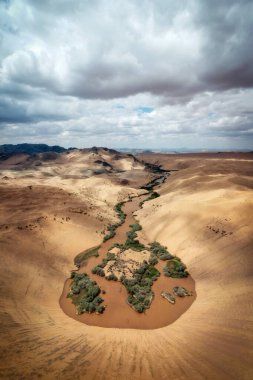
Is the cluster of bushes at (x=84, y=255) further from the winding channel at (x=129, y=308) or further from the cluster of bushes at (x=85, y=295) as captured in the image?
the cluster of bushes at (x=85, y=295)

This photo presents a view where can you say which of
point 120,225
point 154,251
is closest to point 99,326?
point 154,251

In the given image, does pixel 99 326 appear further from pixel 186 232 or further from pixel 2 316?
pixel 186 232

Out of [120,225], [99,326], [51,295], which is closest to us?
[99,326]

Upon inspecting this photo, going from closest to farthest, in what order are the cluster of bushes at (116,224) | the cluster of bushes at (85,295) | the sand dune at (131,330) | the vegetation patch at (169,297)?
1. the sand dune at (131,330)
2. the cluster of bushes at (85,295)
3. the vegetation patch at (169,297)
4. the cluster of bushes at (116,224)

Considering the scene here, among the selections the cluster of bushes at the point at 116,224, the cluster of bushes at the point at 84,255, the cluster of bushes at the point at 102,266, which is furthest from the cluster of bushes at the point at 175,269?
the cluster of bushes at the point at 116,224

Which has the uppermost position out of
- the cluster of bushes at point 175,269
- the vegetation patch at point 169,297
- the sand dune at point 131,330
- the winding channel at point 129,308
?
the sand dune at point 131,330

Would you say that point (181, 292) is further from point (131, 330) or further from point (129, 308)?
point (131, 330)
